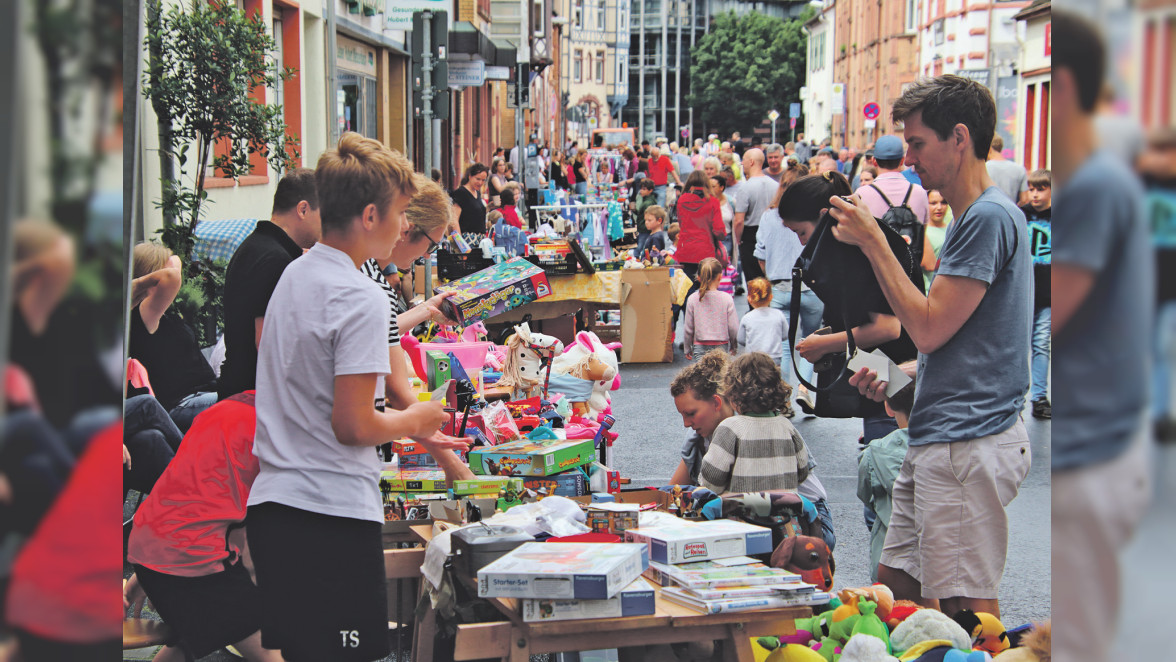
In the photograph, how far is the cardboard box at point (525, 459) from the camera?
4363mm

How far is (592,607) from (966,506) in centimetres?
115

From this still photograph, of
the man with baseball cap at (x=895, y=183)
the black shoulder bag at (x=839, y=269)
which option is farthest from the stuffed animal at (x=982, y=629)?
the man with baseball cap at (x=895, y=183)

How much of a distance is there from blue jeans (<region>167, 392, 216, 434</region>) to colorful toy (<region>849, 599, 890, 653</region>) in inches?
131

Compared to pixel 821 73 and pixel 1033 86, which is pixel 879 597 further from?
pixel 821 73

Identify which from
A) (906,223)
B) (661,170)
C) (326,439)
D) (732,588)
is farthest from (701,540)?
(661,170)

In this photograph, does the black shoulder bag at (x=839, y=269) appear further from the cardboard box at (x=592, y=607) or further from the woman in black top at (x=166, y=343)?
the woman in black top at (x=166, y=343)

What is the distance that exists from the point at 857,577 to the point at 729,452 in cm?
134

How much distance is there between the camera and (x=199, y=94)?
26.8 ft

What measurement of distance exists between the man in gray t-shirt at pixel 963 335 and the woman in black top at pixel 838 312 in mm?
430

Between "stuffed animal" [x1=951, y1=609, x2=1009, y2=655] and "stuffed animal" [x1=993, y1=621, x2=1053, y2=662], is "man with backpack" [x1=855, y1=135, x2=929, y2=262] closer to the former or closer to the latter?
Result: "stuffed animal" [x1=951, y1=609, x2=1009, y2=655]

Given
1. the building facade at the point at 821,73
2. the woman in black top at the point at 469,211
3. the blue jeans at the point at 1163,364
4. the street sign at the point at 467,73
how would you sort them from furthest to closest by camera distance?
the building facade at the point at 821,73, the street sign at the point at 467,73, the woman in black top at the point at 469,211, the blue jeans at the point at 1163,364

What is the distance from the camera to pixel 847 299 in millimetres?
3734

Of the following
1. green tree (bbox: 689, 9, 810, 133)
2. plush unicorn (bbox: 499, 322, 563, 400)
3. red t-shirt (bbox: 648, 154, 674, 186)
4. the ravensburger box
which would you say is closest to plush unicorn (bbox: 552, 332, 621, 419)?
plush unicorn (bbox: 499, 322, 563, 400)

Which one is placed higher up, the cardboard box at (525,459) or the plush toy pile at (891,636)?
the cardboard box at (525,459)
